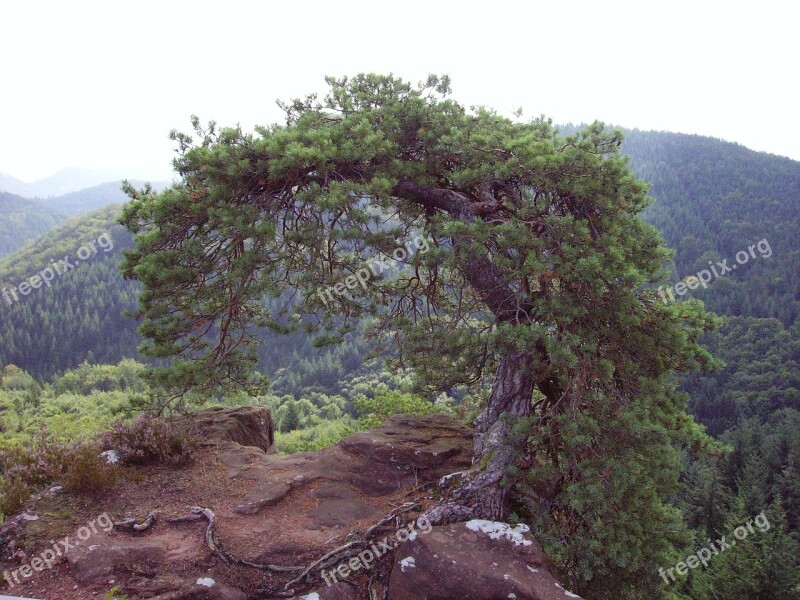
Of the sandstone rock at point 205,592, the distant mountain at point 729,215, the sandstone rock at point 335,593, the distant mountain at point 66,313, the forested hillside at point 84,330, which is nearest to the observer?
the sandstone rock at point 205,592

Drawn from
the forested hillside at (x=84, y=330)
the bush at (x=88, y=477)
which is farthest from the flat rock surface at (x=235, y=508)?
the forested hillside at (x=84, y=330)

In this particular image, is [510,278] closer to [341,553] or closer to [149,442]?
[341,553]

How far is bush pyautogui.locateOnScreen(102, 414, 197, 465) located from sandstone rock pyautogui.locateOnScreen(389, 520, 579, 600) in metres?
3.97

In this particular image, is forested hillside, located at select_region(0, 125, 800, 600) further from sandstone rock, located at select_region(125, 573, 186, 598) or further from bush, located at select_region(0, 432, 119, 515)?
sandstone rock, located at select_region(125, 573, 186, 598)

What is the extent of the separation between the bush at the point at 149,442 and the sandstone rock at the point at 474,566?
397 centimetres

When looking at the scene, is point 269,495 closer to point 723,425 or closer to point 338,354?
point 723,425

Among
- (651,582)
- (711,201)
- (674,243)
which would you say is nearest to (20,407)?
(651,582)

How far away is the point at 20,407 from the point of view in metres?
56.9

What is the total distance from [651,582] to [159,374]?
5.62 m

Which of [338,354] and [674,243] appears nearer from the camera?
[338,354]

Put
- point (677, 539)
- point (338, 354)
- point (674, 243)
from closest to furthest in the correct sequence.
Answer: point (677, 539) → point (338, 354) → point (674, 243)

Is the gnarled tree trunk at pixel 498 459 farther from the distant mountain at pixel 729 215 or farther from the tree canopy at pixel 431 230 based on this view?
the distant mountain at pixel 729 215

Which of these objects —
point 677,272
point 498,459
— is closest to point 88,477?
point 498,459

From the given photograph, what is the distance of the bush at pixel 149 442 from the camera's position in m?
7.28
